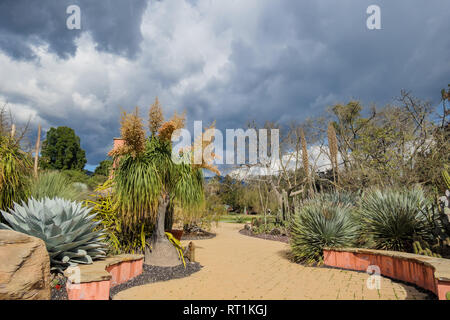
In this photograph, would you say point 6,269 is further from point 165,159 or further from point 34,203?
point 165,159

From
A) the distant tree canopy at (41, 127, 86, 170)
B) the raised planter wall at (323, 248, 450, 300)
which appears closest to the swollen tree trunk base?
the raised planter wall at (323, 248, 450, 300)

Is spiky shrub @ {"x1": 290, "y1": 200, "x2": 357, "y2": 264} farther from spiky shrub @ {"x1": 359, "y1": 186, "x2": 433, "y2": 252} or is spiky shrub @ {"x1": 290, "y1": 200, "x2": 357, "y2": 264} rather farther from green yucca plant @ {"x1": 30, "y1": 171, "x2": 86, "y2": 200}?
green yucca plant @ {"x1": 30, "y1": 171, "x2": 86, "y2": 200}

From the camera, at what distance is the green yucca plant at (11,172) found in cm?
481

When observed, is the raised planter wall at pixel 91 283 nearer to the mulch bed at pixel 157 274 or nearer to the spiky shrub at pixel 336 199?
the mulch bed at pixel 157 274

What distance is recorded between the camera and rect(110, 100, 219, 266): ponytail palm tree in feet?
16.7

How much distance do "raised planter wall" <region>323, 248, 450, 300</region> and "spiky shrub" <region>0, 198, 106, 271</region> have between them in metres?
4.79

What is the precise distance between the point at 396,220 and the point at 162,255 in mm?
5181

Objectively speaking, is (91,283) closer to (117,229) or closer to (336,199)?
(117,229)

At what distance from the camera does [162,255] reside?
5738 millimetres

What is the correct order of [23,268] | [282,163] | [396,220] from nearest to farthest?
[23,268]
[396,220]
[282,163]

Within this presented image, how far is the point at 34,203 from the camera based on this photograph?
3938mm

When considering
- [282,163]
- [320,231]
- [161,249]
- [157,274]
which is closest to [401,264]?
[320,231]
